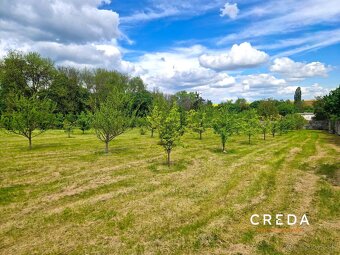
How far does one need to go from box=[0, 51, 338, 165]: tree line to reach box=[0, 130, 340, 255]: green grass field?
4.95 metres

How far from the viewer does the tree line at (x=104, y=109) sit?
2822cm

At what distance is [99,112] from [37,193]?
13.7 meters

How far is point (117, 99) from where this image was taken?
28.9 m

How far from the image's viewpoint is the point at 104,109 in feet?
92.2

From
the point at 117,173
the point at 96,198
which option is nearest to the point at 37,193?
the point at 96,198

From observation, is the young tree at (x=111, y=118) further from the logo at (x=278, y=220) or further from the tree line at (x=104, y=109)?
the logo at (x=278, y=220)

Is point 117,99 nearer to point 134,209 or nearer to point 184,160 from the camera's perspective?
point 184,160

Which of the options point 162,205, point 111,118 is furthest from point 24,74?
point 162,205

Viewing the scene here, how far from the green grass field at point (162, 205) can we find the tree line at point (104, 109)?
4947 millimetres

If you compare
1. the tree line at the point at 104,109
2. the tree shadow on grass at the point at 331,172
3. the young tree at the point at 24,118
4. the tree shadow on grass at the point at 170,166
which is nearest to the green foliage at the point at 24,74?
the tree line at the point at 104,109

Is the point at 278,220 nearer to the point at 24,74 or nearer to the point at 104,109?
the point at 104,109

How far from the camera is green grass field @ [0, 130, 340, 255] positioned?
978cm

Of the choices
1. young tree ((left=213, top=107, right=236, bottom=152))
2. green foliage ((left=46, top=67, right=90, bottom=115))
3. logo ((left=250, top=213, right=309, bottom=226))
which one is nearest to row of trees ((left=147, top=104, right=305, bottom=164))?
young tree ((left=213, top=107, right=236, bottom=152))

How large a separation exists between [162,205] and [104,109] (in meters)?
16.8
